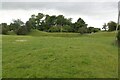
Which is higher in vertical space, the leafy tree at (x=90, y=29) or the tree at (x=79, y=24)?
the tree at (x=79, y=24)

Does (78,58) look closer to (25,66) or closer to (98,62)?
(98,62)

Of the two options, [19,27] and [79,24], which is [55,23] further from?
[19,27]

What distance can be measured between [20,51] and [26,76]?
6126 millimetres

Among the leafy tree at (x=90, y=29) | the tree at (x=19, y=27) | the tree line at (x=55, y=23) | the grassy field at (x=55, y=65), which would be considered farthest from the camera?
the tree line at (x=55, y=23)

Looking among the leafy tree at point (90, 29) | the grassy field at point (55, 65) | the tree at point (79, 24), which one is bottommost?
the grassy field at point (55, 65)

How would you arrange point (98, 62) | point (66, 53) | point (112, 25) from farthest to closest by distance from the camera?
1. point (112, 25)
2. point (66, 53)
3. point (98, 62)

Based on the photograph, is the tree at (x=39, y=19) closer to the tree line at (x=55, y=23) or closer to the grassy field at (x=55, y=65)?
the tree line at (x=55, y=23)

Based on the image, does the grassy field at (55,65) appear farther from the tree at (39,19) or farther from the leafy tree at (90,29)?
the tree at (39,19)

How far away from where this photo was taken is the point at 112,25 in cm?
6556

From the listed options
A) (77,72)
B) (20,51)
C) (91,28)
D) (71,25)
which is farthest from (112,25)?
(77,72)

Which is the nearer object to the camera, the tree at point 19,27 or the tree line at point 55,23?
the tree at point 19,27

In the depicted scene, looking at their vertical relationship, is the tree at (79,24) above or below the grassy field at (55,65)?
above

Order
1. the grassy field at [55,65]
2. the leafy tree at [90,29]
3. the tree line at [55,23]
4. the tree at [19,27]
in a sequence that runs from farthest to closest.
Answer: the tree line at [55,23], the leafy tree at [90,29], the tree at [19,27], the grassy field at [55,65]

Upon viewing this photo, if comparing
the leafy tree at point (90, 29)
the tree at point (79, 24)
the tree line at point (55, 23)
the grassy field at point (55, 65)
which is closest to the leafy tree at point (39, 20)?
the tree line at point (55, 23)
